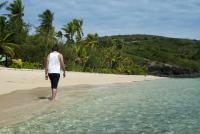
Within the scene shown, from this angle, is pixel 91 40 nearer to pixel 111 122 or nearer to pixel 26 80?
pixel 26 80

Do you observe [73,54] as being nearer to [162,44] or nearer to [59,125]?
[59,125]

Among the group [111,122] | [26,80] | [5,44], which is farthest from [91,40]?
[111,122]

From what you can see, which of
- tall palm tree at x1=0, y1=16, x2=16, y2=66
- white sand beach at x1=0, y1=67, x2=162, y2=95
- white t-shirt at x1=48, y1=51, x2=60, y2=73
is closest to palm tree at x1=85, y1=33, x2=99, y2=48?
tall palm tree at x1=0, y1=16, x2=16, y2=66

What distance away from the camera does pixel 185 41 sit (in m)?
198

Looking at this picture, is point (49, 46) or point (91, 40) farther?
point (91, 40)

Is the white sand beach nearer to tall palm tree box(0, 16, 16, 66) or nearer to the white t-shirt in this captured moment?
the white t-shirt

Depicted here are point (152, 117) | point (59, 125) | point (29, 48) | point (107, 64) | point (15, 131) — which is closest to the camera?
point (15, 131)

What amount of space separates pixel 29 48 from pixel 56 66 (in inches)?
1949

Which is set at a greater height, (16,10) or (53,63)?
(16,10)

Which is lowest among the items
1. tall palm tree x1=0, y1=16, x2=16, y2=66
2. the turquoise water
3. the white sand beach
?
the turquoise water

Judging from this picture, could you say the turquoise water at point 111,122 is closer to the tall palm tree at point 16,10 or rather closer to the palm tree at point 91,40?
the tall palm tree at point 16,10

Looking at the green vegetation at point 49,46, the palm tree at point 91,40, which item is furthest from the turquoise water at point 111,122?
the palm tree at point 91,40

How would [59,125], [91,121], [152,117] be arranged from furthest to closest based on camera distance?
[152,117] < [91,121] < [59,125]

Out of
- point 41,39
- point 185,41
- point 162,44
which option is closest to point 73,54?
point 41,39
